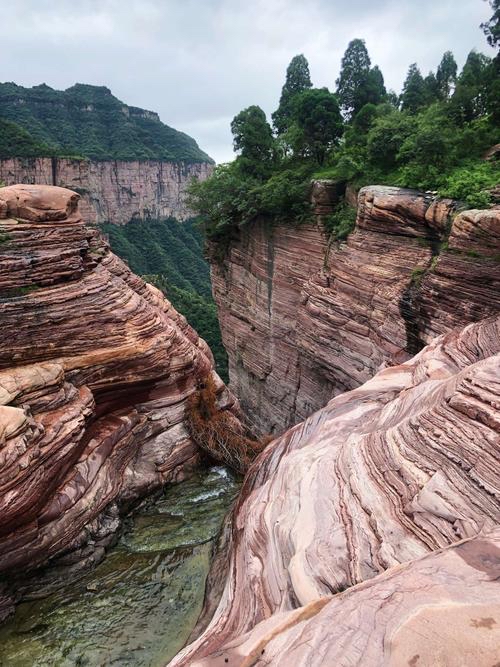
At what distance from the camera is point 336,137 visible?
21.0 m

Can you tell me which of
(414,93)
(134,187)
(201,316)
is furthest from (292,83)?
(134,187)

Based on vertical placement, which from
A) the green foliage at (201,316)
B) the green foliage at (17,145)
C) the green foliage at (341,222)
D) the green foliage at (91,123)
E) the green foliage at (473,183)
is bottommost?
the green foliage at (201,316)

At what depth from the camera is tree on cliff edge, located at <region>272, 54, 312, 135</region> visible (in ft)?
88.0

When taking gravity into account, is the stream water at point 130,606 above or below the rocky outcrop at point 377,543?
below

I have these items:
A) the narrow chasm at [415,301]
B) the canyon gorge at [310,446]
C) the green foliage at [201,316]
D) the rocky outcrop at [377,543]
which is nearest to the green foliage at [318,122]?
the canyon gorge at [310,446]

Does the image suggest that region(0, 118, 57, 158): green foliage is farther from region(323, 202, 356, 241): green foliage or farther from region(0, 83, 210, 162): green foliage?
region(323, 202, 356, 241): green foliage

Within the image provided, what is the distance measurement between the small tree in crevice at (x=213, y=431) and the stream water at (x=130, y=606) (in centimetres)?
191

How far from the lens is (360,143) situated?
18.8m

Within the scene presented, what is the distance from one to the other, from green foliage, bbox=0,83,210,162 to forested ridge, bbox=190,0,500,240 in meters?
77.7

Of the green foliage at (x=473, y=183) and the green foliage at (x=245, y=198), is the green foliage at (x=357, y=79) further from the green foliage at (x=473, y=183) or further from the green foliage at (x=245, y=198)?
the green foliage at (x=473, y=183)

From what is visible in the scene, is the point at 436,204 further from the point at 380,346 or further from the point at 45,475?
the point at 45,475

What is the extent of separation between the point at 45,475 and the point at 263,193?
51.2 feet

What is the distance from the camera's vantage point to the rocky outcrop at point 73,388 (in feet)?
23.7

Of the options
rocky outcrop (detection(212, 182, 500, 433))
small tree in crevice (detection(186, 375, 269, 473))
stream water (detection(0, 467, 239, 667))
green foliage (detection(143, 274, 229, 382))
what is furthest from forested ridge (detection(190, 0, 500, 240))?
green foliage (detection(143, 274, 229, 382))
